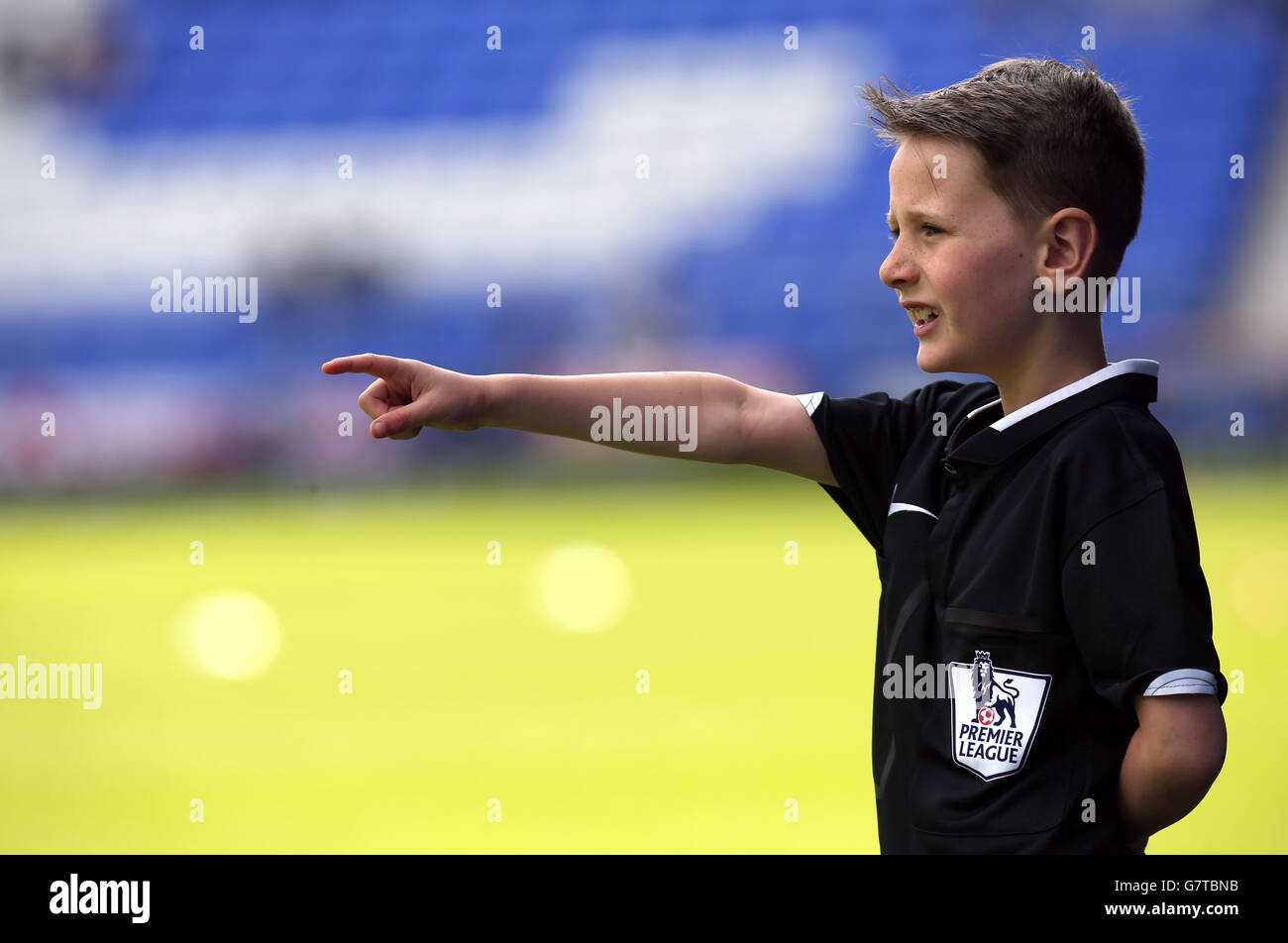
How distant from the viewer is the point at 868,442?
1010 millimetres

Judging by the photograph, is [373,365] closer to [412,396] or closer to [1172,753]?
[412,396]

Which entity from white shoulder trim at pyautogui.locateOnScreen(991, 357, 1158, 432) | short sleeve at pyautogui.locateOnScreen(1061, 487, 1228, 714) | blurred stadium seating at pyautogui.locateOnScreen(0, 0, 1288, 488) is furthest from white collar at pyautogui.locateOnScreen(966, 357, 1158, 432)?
blurred stadium seating at pyautogui.locateOnScreen(0, 0, 1288, 488)

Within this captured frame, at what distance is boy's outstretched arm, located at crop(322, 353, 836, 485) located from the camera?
0.93m

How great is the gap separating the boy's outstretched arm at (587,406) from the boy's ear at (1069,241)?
218mm

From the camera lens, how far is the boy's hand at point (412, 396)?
91 centimetres

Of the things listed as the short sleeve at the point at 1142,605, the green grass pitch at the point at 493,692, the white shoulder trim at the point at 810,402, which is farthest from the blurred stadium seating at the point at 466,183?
the short sleeve at the point at 1142,605

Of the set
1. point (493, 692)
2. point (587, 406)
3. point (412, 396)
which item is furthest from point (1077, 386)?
point (493, 692)

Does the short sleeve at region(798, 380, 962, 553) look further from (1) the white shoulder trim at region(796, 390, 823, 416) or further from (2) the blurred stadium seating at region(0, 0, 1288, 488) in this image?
(2) the blurred stadium seating at region(0, 0, 1288, 488)

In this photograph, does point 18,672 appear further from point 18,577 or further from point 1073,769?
point 1073,769

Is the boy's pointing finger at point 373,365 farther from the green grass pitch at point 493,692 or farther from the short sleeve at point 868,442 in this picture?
the green grass pitch at point 493,692

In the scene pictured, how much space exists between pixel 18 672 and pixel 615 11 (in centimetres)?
624

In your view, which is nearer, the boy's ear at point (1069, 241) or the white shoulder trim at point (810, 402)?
the boy's ear at point (1069, 241)

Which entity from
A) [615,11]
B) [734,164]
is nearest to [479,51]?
[615,11]
